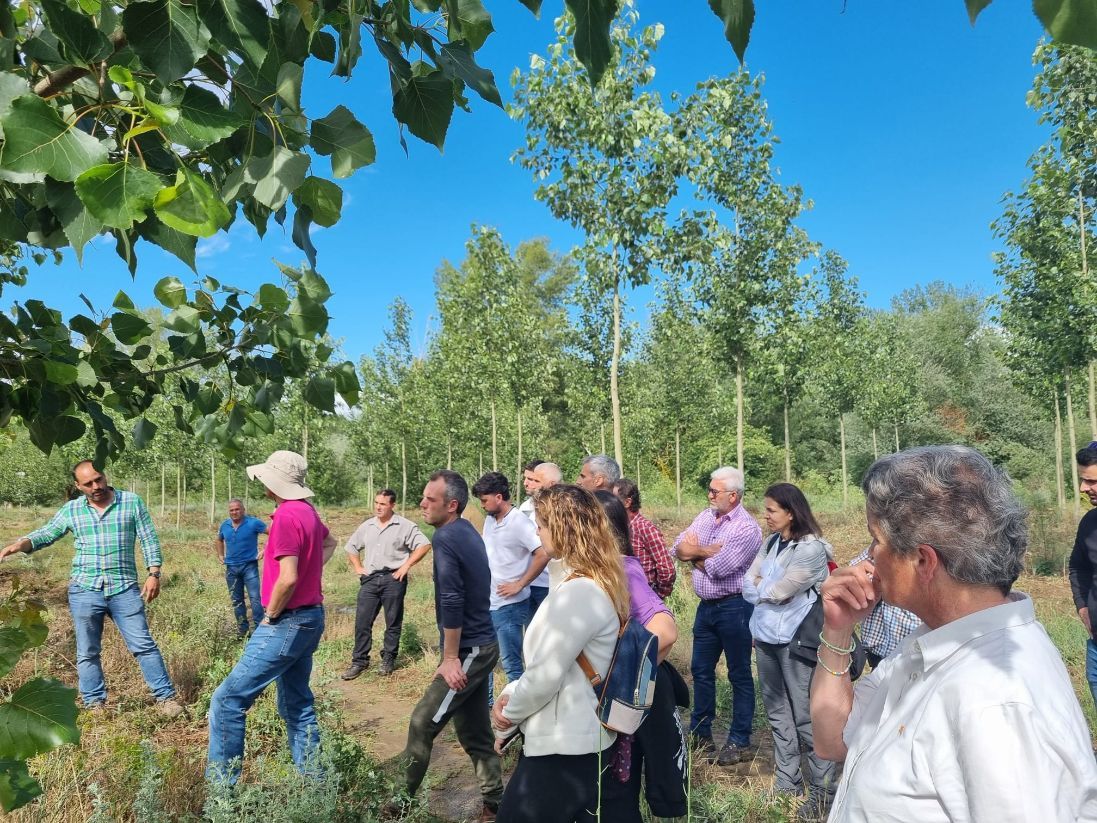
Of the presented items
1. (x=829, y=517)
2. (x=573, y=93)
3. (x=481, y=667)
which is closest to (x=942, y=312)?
(x=829, y=517)

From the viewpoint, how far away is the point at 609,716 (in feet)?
8.49

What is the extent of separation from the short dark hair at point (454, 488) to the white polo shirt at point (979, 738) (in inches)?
119

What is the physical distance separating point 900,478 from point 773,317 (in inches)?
540

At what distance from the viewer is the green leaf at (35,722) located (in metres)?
1.24

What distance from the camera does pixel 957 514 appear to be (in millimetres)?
1475

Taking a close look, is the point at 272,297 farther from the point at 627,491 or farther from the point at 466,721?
the point at 627,491

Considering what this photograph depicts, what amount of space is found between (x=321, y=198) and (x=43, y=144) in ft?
1.06

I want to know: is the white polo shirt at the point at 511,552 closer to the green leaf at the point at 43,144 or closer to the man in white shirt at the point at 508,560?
the man in white shirt at the point at 508,560

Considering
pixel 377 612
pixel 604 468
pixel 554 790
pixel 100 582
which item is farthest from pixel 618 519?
pixel 377 612

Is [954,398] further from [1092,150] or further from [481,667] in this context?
[481,667]

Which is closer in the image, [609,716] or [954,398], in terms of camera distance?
[609,716]

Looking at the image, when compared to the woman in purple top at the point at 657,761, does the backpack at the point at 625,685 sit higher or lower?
higher

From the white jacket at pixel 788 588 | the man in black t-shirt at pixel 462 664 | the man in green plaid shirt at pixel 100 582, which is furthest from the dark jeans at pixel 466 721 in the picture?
the man in green plaid shirt at pixel 100 582

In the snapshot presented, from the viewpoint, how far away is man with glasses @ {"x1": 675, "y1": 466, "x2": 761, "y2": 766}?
499 centimetres
